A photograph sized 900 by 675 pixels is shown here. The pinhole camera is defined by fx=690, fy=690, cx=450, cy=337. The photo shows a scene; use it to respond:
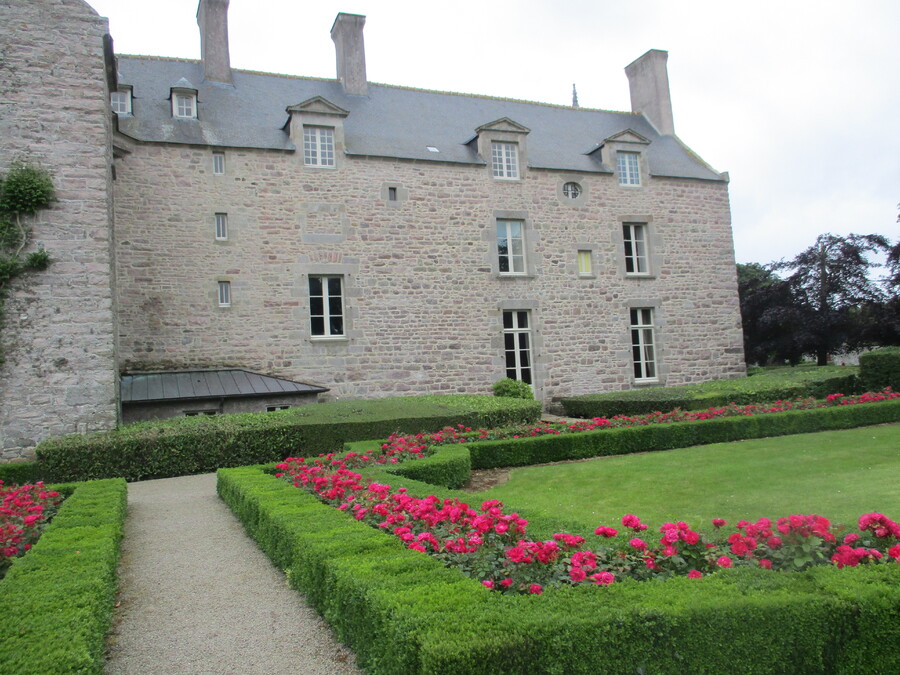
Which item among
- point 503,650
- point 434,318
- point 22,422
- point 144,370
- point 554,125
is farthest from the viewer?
point 554,125

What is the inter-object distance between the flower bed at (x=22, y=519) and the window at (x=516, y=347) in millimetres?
11835

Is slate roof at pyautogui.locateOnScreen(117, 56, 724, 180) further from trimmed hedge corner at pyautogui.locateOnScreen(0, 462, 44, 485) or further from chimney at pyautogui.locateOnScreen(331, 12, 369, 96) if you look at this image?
trimmed hedge corner at pyautogui.locateOnScreen(0, 462, 44, 485)

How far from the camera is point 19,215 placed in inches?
431

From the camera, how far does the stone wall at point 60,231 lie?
10695 mm

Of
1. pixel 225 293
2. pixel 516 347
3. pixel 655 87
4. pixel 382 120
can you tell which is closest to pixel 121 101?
pixel 225 293

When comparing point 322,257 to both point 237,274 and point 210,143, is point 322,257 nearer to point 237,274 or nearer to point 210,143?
point 237,274

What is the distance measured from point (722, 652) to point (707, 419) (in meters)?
8.50

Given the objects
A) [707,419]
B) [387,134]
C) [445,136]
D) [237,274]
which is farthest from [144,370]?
[707,419]

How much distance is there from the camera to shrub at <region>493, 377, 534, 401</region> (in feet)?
53.3

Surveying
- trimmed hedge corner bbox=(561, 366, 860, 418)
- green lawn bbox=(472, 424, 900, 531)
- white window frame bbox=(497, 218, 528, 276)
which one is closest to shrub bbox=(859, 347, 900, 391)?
trimmed hedge corner bbox=(561, 366, 860, 418)

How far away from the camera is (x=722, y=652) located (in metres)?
2.89

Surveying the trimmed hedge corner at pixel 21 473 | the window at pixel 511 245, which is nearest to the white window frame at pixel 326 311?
the window at pixel 511 245

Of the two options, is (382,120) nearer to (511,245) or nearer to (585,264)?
(511,245)

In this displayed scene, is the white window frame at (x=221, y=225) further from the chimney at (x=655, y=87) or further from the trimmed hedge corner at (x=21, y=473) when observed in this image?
the chimney at (x=655, y=87)
